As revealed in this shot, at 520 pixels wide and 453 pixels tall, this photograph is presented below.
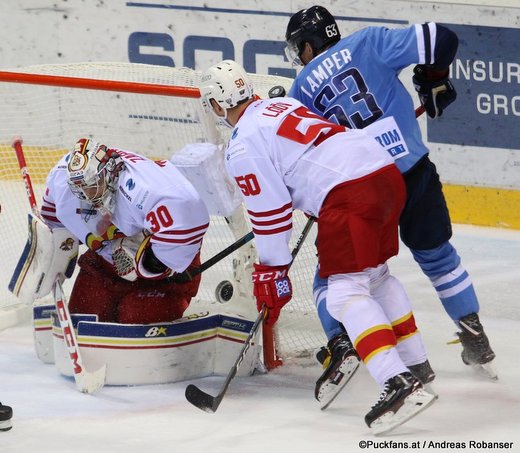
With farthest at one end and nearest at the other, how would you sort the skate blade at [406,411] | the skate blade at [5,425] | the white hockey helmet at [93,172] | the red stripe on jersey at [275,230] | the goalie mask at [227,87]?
the white hockey helmet at [93,172], the goalie mask at [227,87], the red stripe on jersey at [275,230], the skate blade at [5,425], the skate blade at [406,411]

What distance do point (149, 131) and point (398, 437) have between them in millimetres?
1812

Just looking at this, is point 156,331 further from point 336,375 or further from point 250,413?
point 336,375

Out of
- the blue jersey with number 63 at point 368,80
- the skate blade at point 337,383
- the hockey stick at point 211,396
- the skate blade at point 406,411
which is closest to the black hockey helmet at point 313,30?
the blue jersey with number 63 at point 368,80

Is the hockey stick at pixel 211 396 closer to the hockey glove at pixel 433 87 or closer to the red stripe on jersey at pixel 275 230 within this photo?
the red stripe on jersey at pixel 275 230

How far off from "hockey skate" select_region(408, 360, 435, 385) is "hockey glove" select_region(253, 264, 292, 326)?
44 centimetres

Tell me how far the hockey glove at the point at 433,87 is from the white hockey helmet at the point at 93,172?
0.96m

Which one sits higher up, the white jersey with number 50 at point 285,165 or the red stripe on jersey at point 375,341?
the white jersey with number 50 at point 285,165

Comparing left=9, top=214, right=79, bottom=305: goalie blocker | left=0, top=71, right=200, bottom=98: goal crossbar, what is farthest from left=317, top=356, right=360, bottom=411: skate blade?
left=0, top=71, right=200, bottom=98: goal crossbar

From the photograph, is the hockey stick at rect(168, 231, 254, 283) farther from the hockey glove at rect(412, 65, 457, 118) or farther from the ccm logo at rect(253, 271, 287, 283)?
the hockey glove at rect(412, 65, 457, 118)

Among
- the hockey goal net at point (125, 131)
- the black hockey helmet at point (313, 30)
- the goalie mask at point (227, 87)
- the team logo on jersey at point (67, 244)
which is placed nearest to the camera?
the goalie mask at point (227, 87)

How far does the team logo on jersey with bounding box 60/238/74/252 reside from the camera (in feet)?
12.6

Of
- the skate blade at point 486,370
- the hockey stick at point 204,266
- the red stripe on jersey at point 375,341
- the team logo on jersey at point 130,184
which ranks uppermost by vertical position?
the team logo on jersey at point 130,184

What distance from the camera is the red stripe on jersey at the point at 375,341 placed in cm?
319

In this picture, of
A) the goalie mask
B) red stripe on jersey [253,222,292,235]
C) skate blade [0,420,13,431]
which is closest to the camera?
skate blade [0,420,13,431]
